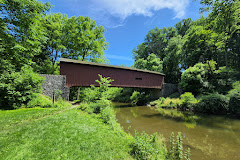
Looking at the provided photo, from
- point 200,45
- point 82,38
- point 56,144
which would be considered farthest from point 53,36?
point 200,45

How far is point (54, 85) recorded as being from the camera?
11.2 metres

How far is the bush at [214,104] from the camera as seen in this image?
11.4 meters

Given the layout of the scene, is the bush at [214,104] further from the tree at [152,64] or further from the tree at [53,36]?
the tree at [53,36]

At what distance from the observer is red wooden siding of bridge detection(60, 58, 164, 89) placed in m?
12.8

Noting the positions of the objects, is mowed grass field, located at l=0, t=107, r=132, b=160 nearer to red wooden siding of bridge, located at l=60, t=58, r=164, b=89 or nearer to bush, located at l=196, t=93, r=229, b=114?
red wooden siding of bridge, located at l=60, t=58, r=164, b=89

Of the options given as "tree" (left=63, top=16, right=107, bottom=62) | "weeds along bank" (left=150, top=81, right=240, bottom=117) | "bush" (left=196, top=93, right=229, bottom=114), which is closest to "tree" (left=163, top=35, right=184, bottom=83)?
"weeds along bank" (left=150, top=81, right=240, bottom=117)

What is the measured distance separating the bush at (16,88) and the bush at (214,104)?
666 inches

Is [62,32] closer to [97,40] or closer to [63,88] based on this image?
[97,40]

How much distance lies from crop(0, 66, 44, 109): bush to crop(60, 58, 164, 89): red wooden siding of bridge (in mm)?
4750

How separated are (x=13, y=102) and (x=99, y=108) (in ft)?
18.3

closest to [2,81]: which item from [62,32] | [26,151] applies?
[26,151]

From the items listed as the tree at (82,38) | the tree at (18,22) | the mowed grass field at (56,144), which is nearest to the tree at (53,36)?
the tree at (82,38)

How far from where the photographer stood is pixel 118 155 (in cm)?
313

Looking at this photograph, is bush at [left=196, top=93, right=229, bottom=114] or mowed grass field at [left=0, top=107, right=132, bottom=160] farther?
bush at [left=196, top=93, right=229, bottom=114]
